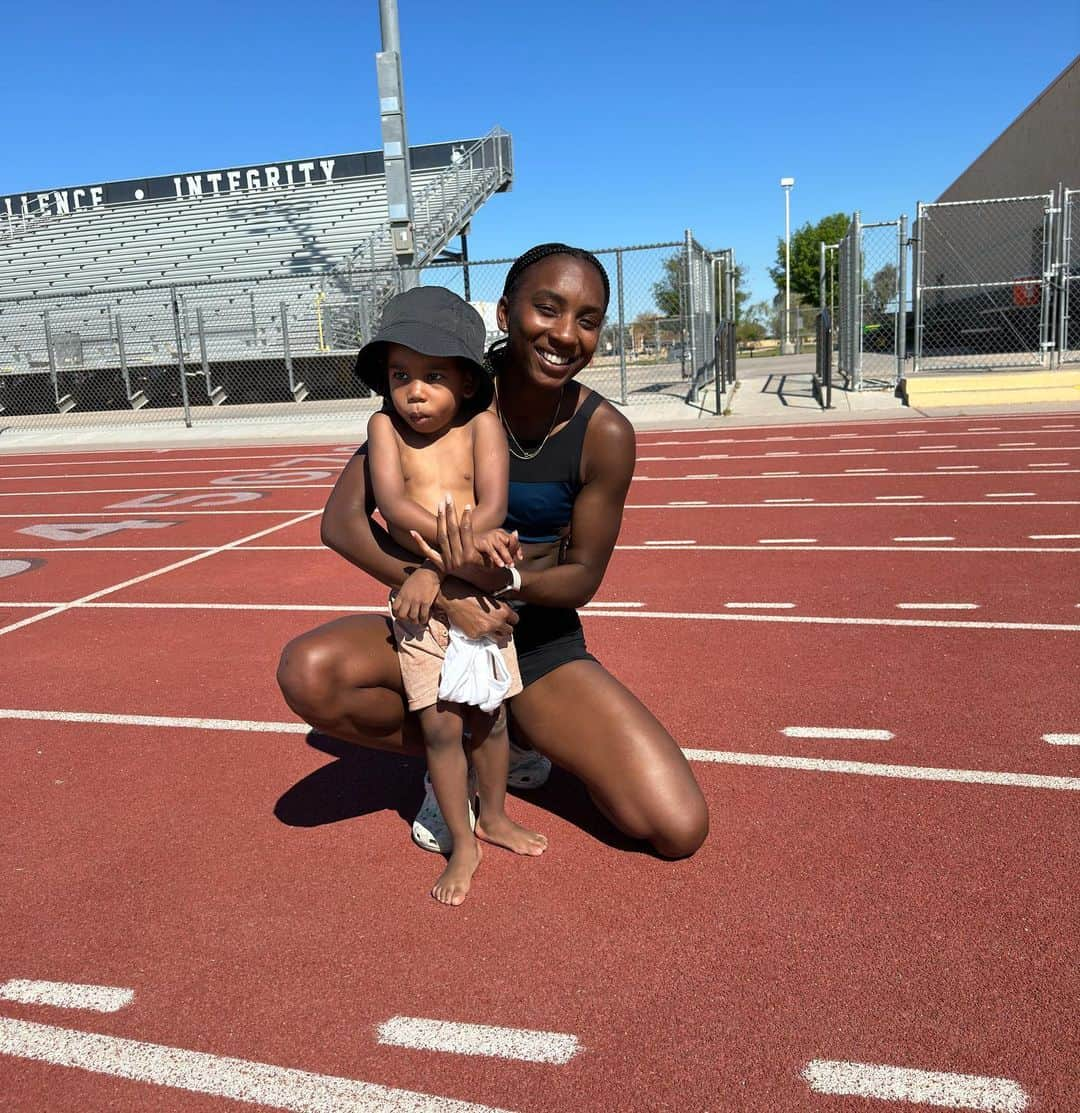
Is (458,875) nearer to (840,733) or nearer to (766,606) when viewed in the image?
(840,733)

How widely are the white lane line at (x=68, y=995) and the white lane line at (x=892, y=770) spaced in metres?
2.12

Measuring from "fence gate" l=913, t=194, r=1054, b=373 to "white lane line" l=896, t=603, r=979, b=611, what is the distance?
441 inches

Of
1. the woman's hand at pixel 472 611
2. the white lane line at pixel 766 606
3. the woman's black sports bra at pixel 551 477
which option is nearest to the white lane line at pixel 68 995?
the woman's hand at pixel 472 611

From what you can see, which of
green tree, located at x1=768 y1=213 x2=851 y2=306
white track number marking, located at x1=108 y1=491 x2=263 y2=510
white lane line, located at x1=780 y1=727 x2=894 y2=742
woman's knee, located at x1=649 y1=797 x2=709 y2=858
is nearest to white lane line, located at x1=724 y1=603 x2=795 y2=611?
white lane line, located at x1=780 y1=727 x2=894 y2=742

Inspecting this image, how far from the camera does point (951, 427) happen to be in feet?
45.7

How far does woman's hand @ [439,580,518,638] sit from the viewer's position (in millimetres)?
2971

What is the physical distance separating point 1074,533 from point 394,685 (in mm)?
5907

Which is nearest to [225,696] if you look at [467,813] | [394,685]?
[394,685]

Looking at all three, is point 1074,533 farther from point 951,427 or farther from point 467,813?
point 951,427

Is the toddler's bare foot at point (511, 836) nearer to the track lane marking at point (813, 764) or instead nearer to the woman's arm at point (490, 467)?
the track lane marking at point (813, 764)

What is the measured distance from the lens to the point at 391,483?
2.97 metres

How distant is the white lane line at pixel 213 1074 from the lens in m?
2.14

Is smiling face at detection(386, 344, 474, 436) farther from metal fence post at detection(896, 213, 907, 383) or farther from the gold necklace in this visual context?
metal fence post at detection(896, 213, 907, 383)

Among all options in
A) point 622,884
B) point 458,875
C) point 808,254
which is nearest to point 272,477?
point 458,875
